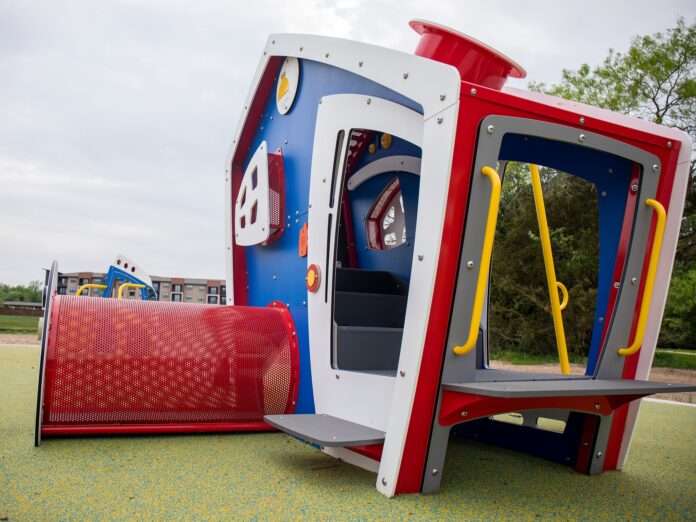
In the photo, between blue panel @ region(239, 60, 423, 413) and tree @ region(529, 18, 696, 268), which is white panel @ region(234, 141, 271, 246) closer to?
blue panel @ region(239, 60, 423, 413)

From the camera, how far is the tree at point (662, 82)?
1266 centimetres

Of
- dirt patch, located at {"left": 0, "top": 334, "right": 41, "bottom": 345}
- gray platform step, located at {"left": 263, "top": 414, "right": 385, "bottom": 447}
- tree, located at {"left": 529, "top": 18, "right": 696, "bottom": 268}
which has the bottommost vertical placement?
dirt patch, located at {"left": 0, "top": 334, "right": 41, "bottom": 345}

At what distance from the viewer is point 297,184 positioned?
3.85m

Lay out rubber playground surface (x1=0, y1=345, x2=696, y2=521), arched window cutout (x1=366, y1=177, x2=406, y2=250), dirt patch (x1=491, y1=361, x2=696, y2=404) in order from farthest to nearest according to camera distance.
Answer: dirt patch (x1=491, y1=361, x2=696, y2=404) < arched window cutout (x1=366, y1=177, x2=406, y2=250) < rubber playground surface (x1=0, y1=345, x2=696, y2=521)

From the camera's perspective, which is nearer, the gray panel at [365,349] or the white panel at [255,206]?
the gray panel at [365,349]

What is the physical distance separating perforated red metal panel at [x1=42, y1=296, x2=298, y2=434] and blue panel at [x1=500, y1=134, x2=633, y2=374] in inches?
62.8

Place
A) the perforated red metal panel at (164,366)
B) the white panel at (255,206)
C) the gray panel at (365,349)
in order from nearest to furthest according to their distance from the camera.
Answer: the perforated red metal panel at (164,366) → the gray panel at (365,349) → the white panel at (255,206)

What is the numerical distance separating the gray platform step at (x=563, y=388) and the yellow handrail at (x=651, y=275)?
0.18 metres

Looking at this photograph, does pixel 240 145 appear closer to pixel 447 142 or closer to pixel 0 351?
pixel 447 142

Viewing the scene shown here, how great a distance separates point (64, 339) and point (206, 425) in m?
0.84

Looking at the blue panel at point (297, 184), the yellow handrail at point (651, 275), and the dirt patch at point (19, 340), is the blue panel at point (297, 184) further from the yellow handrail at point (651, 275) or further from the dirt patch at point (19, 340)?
the dirt patch at point (19, 340)

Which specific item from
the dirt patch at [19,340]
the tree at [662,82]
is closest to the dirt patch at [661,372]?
the tree at [662,82]

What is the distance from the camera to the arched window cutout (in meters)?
4.57

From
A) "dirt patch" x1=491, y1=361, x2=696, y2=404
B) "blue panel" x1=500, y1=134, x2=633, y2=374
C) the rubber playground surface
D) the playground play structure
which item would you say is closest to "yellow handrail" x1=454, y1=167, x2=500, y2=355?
the playground play structure
